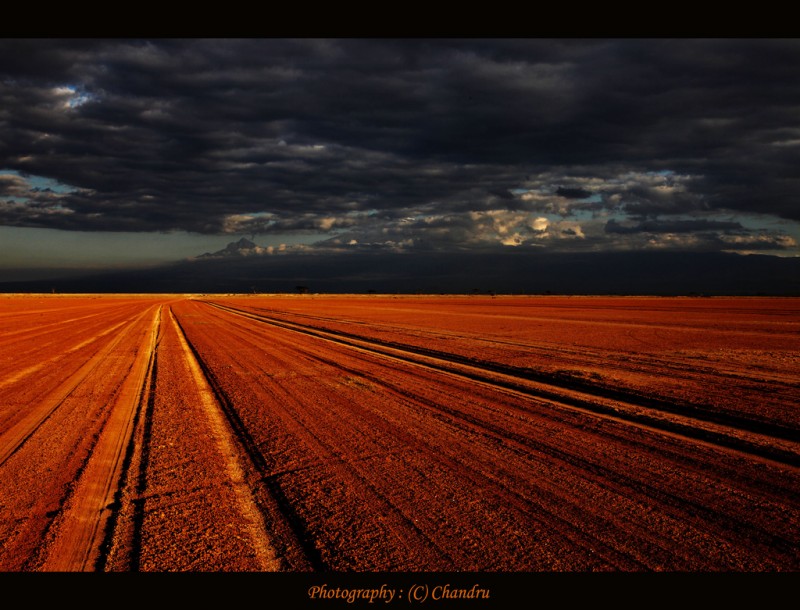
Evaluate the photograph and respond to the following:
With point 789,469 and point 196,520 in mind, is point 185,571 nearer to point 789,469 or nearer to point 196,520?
point 196,520

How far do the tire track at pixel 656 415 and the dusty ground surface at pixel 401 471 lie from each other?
0.18 feet

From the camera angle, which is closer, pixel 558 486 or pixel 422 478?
pixel 558 486

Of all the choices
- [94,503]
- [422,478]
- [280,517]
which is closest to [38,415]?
[94,503]

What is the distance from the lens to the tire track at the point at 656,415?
662 centimetres

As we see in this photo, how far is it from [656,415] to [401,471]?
4.90m

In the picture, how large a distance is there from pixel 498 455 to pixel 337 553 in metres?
2.79

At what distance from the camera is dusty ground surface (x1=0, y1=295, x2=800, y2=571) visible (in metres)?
3.96

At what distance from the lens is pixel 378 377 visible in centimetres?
1198

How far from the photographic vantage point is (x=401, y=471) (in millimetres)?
5684

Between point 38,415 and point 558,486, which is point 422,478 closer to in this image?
point 558,486

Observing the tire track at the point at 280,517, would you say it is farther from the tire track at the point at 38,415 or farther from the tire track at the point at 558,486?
the tire track at the point at 38,415

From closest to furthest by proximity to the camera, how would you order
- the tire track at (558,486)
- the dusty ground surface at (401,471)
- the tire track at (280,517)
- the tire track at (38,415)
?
Answer: the tire track at (280,517) → the dusty ground surface at (401,471) → the tire track at (558,486) → the tire track at (38,415)

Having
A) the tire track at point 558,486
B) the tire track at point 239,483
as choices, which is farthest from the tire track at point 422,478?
the tire track at point 239,483

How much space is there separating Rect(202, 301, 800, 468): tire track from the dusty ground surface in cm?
6
